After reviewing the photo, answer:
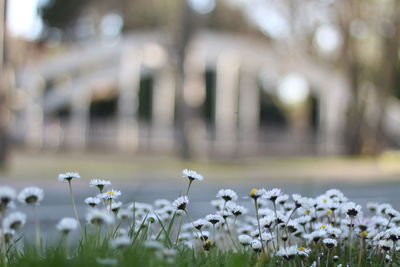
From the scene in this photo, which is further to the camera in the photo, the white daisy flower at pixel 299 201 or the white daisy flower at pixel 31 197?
the white daisy flower at pixel 299 201

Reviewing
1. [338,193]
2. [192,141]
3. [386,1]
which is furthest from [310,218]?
[386,1]

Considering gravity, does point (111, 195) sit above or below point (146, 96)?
below

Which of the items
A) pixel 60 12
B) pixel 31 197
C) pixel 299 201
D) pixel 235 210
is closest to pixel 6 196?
pixel 31 197

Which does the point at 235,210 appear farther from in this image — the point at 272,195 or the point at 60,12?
the point at 60,12

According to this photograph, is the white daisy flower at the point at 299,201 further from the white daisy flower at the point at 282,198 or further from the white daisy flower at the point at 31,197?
the white daisy flower at the point at 31,197

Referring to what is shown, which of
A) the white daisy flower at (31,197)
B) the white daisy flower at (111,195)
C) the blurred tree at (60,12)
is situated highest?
the blurred tree at (60,12)

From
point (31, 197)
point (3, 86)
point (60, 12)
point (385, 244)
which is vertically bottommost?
point (385, 244)

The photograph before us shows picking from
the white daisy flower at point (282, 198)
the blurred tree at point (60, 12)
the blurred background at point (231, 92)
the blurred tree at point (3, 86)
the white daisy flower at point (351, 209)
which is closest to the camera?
the white daisy flower at point (351, 209)

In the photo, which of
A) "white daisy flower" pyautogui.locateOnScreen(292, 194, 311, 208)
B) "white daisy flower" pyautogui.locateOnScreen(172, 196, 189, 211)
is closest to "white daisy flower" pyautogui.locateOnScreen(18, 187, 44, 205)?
"white daisy flower" pyautogui.locateOnScreen(172, 196, 189, 211)

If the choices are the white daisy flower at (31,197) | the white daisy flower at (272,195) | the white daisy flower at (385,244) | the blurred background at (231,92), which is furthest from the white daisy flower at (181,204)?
the blurred background at (231,92)

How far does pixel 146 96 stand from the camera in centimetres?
2539

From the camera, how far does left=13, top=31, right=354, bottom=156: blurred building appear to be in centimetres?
2434

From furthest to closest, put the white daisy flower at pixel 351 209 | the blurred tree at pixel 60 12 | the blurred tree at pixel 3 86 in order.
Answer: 1. the blurred tree at pixel 60 12
2. the blurred tree at pixel 3 86
3. the white daisy flower at pixel 351 209

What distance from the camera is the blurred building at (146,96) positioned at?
958 inches
